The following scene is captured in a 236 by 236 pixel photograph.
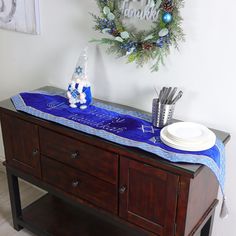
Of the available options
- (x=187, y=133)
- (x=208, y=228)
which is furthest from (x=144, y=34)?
(x=208, y=228)

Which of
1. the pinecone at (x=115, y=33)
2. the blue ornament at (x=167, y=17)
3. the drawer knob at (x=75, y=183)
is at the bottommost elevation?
the drawer knob at (x=75, y=183)

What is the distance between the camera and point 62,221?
6.92ft

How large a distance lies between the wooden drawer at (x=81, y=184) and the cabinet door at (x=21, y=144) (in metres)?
0.08

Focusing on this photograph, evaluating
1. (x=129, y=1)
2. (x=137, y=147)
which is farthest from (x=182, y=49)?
(x=137, y=147)

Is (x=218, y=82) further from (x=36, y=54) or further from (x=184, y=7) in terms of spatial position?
(x=36, y=54)

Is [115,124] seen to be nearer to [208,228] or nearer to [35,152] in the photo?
[35,152]

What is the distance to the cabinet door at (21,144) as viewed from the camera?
1838 mm

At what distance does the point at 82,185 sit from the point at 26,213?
672mm

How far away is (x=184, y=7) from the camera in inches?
61.8

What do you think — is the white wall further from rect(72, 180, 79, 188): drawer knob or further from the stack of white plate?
rect(72, 180, 79, 188): drawer knob

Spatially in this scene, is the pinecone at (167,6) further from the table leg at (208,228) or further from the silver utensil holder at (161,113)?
the table leg at (208,228)

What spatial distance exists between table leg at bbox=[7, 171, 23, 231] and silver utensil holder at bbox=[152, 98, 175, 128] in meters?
0.96

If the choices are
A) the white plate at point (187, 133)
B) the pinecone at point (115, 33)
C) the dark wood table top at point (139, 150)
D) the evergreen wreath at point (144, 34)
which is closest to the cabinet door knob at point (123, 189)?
the dark wood table top at point (139, 150)

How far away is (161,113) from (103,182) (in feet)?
1.31
